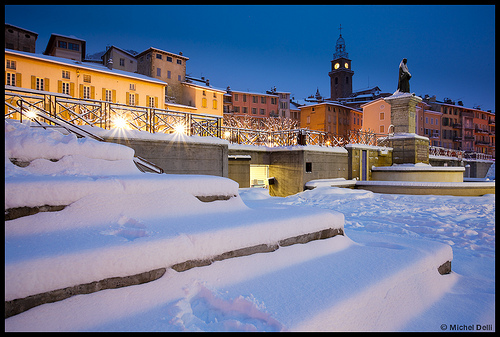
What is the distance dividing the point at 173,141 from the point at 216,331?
8.82 meters

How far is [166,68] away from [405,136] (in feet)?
117

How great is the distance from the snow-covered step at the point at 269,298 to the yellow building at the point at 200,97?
40.9 meters

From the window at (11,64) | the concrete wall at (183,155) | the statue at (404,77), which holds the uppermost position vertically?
the window at (11,64)

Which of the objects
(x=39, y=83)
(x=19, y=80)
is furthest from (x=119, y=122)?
(x=39, y=83)

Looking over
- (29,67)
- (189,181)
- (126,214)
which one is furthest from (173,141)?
(29,67)

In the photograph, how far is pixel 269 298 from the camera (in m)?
2.63

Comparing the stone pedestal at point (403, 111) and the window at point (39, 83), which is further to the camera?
the window at point (39, 83)

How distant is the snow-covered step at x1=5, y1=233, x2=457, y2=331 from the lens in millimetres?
2172

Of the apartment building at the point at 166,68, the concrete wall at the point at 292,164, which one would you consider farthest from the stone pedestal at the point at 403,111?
the apartment building at the point at 166,68

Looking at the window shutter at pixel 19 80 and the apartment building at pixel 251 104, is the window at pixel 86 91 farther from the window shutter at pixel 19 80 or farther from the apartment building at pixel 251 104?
the apartment building at pixel 251 104

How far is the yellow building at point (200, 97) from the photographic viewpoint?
42.8 metres

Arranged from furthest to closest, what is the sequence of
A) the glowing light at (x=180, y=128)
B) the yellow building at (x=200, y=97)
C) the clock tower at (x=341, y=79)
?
the clock tower at (x=341, y=79)
the yellow building at (x=200, y=97)
the glowing light at (x=180, y=128)

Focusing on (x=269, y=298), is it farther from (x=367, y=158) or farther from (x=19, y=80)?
(x=19, y=80)
